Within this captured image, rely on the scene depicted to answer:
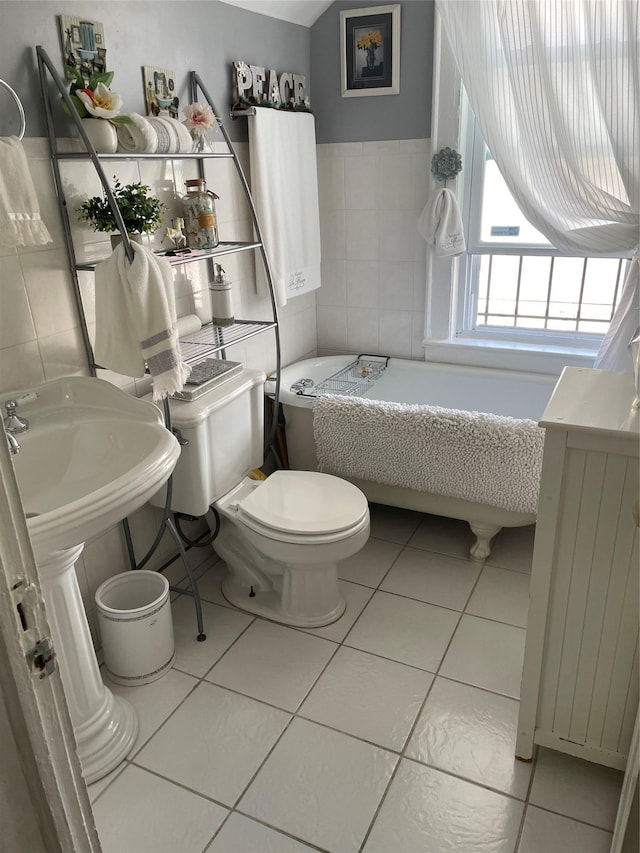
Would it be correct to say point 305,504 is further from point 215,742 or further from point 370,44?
point 370,44

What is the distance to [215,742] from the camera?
6.19 ft

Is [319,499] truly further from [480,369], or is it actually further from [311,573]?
[480,369]

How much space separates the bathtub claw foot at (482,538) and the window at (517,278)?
3.56 feet

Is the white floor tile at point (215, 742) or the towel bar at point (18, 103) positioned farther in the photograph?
the white floor tile at point (215, 742)

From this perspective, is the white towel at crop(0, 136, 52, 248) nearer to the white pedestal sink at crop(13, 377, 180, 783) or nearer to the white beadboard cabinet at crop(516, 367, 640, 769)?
the white pedestal sink at crop(13, 377, 180, 783)

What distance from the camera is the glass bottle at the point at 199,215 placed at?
2260 mm

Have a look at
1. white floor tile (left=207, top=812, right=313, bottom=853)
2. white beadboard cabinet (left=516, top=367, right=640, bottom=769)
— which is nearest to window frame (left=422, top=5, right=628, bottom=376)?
white beadboard cabinet (left=516, top=367, right=640, bottom=769)

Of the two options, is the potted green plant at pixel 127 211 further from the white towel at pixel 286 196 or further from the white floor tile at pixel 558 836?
the white floor tile at pixel 558 836

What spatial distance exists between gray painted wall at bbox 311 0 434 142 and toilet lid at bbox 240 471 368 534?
1690mm

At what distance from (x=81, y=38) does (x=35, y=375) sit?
956 millimetres

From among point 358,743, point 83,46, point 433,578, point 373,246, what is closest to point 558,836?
point 358,743

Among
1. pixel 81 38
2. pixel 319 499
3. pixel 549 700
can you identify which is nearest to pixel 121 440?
pixel 319 499

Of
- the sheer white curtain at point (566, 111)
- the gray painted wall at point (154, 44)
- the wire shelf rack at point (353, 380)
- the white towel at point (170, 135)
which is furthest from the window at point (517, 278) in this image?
the white towel at point (170, 135)

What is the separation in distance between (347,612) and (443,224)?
5.84 ft
